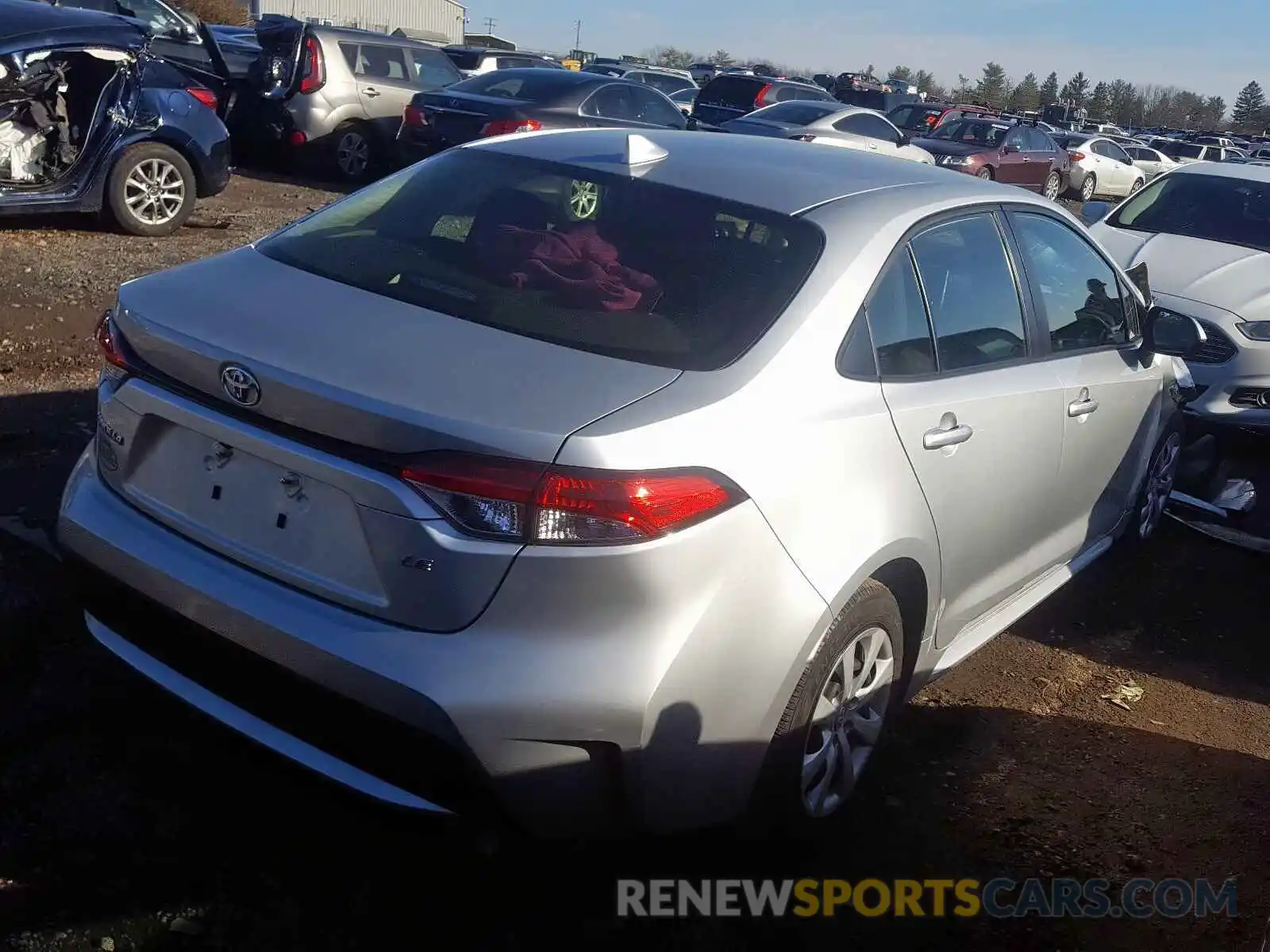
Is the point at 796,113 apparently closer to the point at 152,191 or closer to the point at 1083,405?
the point at 152,191

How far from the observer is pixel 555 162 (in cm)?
356

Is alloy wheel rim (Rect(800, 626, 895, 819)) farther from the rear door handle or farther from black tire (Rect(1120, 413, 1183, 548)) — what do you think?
black tire (Rect(1120, 413, 1183, 548))

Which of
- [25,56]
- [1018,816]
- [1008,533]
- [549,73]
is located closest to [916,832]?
[1018,816]

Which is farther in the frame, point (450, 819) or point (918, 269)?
point (918, 269)

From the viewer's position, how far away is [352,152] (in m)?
13.9

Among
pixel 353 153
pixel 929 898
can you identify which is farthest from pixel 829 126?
pixel 929 898

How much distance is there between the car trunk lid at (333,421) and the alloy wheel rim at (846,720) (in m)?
0.91

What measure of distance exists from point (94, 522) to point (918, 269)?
218 cm

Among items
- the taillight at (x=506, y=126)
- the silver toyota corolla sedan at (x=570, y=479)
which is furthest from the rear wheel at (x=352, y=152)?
the silver toyota corolla sedan at (x=570, y=479)

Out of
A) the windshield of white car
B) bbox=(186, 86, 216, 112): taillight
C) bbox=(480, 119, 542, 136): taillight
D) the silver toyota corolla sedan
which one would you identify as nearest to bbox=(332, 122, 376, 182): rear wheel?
bbox=(480, 119, 542, 136): taillight

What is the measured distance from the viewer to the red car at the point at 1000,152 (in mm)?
20641

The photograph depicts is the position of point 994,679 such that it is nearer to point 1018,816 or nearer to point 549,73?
point 1018,816

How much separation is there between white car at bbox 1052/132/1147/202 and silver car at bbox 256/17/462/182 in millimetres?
14943

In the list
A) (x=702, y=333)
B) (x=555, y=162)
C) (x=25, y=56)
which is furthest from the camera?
(x=25, y=56)
